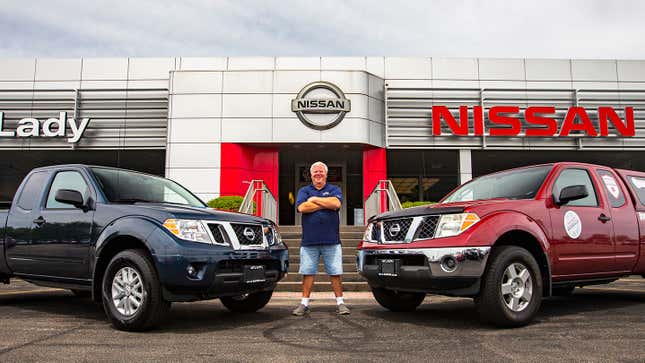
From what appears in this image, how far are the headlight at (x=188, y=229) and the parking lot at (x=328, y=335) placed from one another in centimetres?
88

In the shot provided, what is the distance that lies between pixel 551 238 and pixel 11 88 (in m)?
21.5

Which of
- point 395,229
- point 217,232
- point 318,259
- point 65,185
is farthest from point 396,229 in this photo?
point 65,185

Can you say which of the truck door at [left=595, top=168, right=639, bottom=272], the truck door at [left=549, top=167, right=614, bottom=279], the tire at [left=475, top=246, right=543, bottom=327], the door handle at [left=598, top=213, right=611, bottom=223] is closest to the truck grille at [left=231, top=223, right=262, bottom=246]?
the tire at [left=475, top=246, right=543, bottom=327]

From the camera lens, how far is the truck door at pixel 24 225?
5496mm

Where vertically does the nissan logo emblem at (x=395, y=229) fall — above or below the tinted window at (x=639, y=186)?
below

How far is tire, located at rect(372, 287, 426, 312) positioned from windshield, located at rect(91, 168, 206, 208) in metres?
→ 2.50

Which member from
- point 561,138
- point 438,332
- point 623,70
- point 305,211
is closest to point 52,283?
point 305,211

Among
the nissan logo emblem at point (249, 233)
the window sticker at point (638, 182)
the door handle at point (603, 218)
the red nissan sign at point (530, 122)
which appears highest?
the red nissan sign at point (530, 122)

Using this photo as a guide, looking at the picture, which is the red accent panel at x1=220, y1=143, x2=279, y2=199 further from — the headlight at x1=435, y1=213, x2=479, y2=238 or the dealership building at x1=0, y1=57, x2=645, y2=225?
the headlight at x1=435, y1=213, x2=479, y2=238

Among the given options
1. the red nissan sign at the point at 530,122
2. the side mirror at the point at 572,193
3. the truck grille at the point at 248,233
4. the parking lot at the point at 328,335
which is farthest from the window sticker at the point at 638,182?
the red nissan sign at the point at 530,122

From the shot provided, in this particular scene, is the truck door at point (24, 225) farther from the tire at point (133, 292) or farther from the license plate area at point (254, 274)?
the license plate area at point (254, 274)

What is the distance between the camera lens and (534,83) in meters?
19.8

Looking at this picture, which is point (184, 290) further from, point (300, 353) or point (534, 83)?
point (534, 83)

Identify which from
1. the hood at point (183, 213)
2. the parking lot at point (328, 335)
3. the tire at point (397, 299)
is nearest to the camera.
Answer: the parking lot at point (328, 335)
